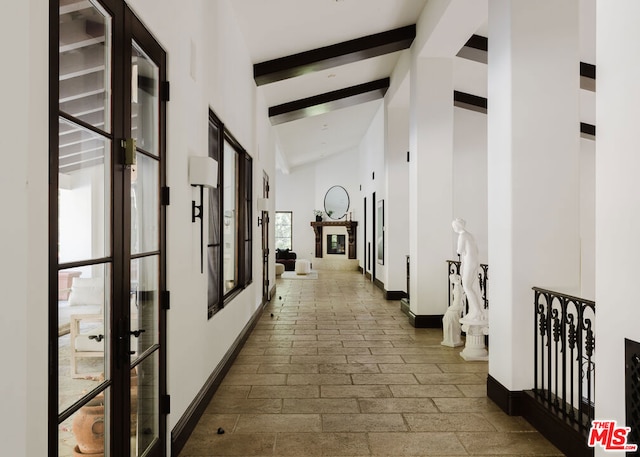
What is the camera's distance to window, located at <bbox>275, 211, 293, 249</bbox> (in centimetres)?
1834

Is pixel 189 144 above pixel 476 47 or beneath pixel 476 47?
beneath

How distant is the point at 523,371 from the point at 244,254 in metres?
3.94

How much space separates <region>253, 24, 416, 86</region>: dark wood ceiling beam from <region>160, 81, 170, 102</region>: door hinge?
4.16 m

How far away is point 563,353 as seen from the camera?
316 centimetres

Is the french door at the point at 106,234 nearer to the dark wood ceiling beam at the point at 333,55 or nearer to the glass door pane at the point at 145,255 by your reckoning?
the glass door pane at the point at 145,255

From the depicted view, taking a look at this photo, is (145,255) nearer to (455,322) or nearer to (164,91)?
(164,91)

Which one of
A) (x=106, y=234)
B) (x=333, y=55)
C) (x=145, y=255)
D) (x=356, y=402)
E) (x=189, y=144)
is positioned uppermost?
(x=333, y=55)

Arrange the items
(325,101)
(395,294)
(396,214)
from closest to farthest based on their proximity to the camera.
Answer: (325,101)
(396,214)
(395,294)

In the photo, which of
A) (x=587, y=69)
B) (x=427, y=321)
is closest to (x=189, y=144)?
(x=427, y=321)

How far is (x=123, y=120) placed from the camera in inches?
86.4

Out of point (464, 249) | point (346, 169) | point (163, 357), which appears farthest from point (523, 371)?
point (346, 169)

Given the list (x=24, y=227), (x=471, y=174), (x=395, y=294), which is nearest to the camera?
(x=24, y=227)

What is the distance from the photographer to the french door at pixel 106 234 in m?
1.67

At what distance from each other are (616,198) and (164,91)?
2469 millimetres
